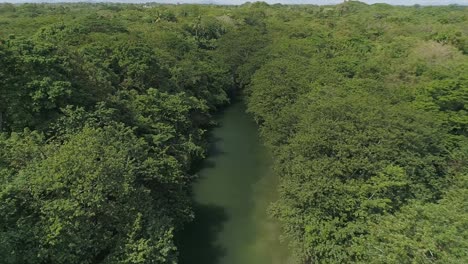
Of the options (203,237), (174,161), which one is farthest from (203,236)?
(174,161)

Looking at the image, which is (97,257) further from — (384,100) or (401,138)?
(384,100)

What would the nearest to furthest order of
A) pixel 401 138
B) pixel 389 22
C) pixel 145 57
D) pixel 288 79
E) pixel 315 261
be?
1. pixel 315 261
2. pixel 401 138
3. pixel 145 57
4. pixel 288 79
5. pixel 389 22

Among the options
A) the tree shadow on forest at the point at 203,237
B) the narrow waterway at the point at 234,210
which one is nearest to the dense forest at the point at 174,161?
the narrow waterway at the point at 234,210

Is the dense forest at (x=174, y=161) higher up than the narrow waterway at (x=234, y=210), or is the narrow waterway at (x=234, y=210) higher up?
the dense forest at (x=174, y=161)

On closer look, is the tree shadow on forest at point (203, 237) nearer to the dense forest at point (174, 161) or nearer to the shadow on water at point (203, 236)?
the shadow on water at point (203, 236)

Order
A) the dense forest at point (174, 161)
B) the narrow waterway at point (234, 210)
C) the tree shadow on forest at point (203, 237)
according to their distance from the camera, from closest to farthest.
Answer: the dense forest at point (174, 161) < the tree shadow on forest at point (203, 237) < the narrow waterway at point (234, 210)

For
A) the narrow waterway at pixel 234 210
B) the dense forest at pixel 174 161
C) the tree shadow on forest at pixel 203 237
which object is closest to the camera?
the dense forest at pixel 174 161

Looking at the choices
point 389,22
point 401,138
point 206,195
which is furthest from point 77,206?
point 389,22

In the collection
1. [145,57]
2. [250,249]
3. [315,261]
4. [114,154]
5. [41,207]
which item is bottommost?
[250,249]
